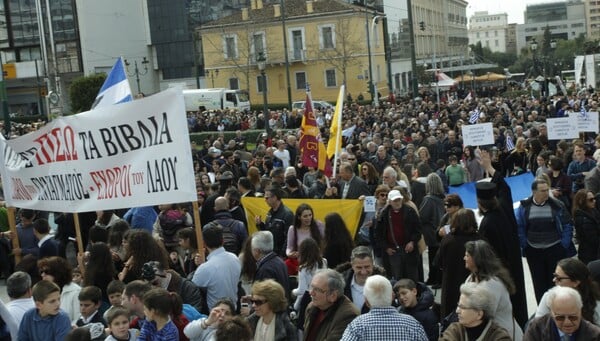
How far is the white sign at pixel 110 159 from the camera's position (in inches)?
309

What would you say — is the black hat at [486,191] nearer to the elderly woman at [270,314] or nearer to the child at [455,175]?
the elderly woman at [270,314]

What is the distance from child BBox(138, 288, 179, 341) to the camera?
5828 millimetres

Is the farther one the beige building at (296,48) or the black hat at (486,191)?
the beige building at (296,48)

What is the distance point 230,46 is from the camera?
70.4 metres

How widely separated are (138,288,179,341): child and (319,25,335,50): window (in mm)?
63163

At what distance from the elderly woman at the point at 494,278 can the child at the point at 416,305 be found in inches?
15.7

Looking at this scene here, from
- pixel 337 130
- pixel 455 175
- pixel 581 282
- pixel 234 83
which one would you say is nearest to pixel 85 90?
pixel 234 83

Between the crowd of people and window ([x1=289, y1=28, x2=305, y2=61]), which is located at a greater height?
window ([x1=289, y1=28, x2=305, y2=61])

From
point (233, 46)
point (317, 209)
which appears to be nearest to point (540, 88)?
point (233, 46)

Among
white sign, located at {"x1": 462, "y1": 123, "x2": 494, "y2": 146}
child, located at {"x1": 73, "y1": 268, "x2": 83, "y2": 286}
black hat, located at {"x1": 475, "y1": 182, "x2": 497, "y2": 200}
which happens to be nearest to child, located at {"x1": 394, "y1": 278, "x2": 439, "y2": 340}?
black hat, located at {"x1": 475, "y1": 182, "x2": 497, "y2": 200}

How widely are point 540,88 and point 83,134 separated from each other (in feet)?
144

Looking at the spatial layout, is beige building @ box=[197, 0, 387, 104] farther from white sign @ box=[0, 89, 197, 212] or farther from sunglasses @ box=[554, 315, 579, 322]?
sunglasses @ box=[554, 315, 579, 322]

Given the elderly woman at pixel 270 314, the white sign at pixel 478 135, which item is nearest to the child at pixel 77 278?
the elderly woman at pixel 270 314

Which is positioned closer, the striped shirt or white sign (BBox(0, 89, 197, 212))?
the striped shirt
